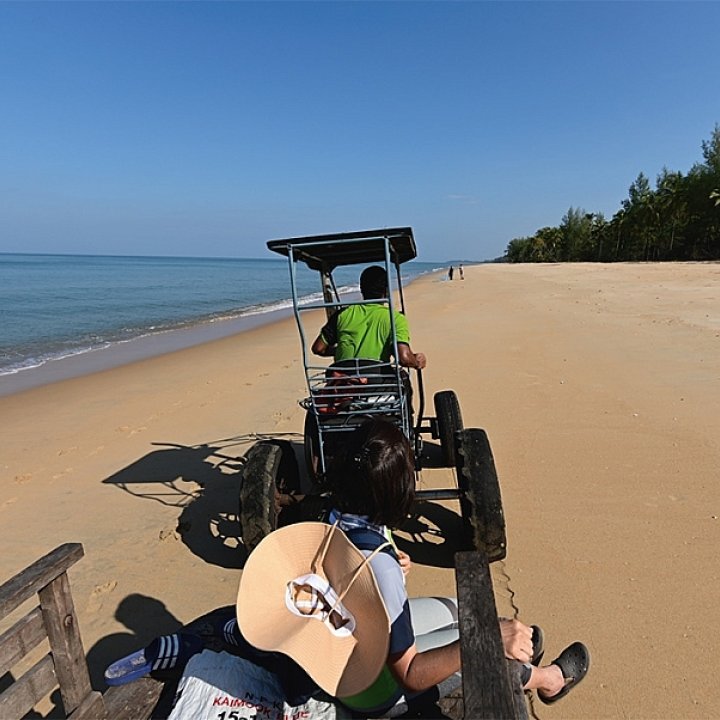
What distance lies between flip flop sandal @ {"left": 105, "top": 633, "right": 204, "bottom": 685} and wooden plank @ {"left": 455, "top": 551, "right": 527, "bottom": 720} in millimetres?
1217

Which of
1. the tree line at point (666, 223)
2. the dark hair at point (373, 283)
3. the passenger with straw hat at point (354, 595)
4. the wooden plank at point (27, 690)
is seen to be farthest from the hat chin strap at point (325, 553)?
the tree line at point (666, 223)

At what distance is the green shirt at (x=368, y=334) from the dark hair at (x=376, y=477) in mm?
2219

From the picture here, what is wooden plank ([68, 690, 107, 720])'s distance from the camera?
7.23ft

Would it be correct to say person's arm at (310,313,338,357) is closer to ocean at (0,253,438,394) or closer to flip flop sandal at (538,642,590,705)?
flip flop sandal at (538,642,590,705)

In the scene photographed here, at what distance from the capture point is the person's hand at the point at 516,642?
76.1 inches

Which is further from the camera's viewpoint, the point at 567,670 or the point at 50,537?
the point at 50,537

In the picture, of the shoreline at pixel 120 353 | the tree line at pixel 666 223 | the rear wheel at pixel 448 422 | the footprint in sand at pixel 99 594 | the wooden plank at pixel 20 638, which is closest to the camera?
the wooden plank at pixel 20 638

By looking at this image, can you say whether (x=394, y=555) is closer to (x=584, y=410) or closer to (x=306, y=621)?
(x=306, y=621)

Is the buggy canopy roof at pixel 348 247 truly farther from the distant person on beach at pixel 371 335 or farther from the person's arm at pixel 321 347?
the person's arm at pixel 321 347

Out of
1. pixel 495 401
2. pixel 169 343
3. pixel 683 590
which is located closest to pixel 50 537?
pixel 683 590

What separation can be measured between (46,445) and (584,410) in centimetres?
641

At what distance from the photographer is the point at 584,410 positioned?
22.6 ft

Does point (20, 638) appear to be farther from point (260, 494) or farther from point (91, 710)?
point (260, 494)

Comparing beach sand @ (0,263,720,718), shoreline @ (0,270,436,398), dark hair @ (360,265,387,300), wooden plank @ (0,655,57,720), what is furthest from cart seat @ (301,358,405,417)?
shoreline @ (0,270,436,398)
